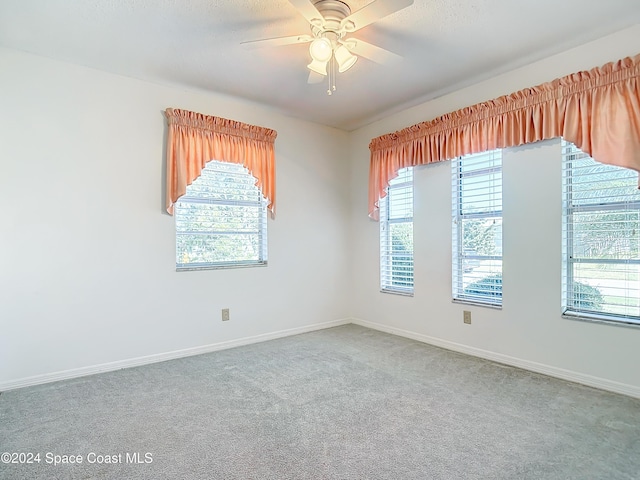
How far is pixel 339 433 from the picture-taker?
2113 millimetres

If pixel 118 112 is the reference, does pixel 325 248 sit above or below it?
below

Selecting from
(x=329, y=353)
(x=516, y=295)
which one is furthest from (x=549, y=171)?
(x=329, y=353)

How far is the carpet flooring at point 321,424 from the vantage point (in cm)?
180

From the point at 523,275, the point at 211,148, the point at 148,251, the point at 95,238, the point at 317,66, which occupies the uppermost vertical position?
the point at 317,66

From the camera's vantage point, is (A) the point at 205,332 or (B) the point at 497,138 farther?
(A) the point at 205,332

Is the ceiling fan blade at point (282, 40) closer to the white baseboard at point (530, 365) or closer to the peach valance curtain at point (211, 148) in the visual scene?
the peach valance curtain at point (211, 148)

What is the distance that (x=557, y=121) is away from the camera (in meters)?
2.86

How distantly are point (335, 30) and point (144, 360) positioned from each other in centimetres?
311

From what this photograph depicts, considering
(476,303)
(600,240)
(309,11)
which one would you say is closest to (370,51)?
(309,11)

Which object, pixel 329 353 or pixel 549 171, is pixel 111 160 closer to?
pixel 329 353

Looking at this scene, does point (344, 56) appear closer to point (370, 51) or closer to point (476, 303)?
point (370, 51)

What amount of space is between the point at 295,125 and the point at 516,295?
117 inches

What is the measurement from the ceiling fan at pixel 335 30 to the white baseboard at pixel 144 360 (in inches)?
107

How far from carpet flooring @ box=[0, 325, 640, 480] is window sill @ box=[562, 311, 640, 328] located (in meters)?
0.49
